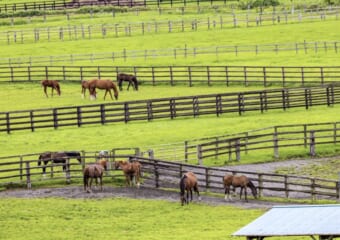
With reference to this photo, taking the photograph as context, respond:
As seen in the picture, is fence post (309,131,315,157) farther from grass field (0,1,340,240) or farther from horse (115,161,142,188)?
horse (115,161,142,188)

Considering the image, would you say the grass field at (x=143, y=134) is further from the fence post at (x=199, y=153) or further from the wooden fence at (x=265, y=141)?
the fence post at (x=199, y=153)

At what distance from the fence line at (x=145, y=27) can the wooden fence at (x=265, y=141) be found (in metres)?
42.4

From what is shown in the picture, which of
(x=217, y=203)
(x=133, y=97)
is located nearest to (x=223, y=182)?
(x=217, y=203)

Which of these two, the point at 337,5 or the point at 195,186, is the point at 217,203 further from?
the point at 337,5

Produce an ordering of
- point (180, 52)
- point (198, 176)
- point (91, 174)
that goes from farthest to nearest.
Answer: point (180, 52), point (198, 176), point (91, 174)

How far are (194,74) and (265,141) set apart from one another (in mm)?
25494

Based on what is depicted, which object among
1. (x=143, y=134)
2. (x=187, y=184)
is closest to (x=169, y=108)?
(x=143, y=134)

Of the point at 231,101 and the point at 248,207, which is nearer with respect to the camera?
the point at 248,207

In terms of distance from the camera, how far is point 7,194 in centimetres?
4434

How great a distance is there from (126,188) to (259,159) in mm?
7346

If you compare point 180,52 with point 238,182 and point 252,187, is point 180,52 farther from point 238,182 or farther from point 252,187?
point 238,182

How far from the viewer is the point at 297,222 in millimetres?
29781

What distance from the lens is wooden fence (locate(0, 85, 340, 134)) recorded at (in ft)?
193

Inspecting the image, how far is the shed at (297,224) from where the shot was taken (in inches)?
1109
